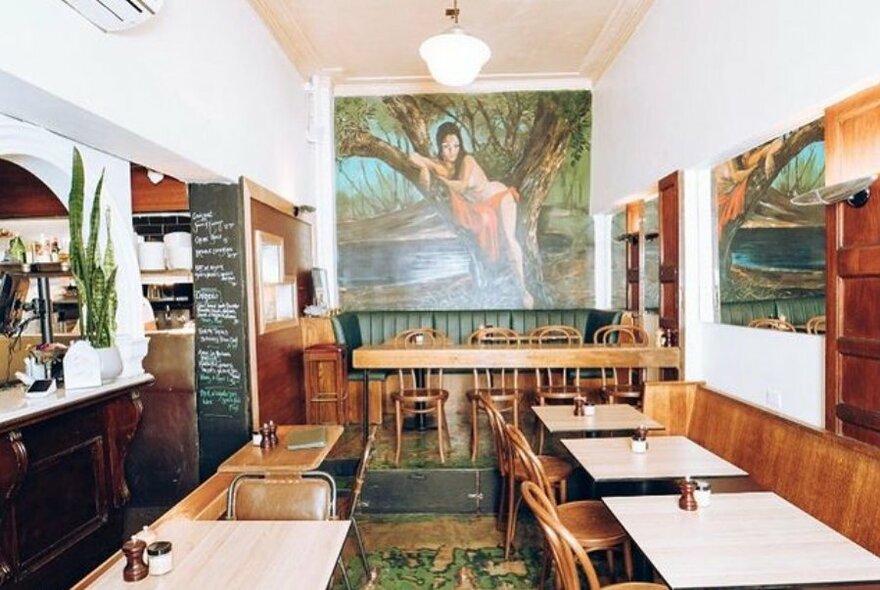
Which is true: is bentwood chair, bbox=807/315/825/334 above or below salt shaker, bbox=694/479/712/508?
above

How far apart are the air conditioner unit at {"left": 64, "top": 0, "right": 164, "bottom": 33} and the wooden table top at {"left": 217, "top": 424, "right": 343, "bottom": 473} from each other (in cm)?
223

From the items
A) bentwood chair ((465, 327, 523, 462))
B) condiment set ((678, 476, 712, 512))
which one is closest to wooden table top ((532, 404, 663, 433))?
bentwood chair ((465, 327, 523, 462))

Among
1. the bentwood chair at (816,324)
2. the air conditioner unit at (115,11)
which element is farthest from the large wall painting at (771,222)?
the air conditioner unit at (115,11)

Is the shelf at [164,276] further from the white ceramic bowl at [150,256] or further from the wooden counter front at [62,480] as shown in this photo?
the wooden counter front at [62,480]

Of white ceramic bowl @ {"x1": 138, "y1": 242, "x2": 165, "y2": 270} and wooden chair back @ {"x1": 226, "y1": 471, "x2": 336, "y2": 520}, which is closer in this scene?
wooden chair back @ {"x1": 226, "y1": 471, "x2": 336, "y2": 520}

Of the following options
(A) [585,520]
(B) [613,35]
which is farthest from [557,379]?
(B) [613,35]

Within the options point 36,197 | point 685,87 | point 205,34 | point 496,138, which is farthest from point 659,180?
point 36,197

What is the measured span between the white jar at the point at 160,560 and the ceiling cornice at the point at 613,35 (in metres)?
5.14

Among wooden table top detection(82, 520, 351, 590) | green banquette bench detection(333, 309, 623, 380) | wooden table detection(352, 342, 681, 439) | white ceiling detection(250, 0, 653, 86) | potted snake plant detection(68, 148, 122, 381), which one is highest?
white ceiling detection(250, 0, 653, 86)

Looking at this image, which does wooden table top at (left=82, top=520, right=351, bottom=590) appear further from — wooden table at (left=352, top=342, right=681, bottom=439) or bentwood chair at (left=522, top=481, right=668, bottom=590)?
wooden table at (left=352, top=342, right=681, bottom=439)

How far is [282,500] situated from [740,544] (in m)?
1.78

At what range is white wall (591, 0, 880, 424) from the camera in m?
2.70

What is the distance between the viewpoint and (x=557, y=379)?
6.17m

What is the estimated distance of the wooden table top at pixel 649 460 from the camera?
2.70 metres
